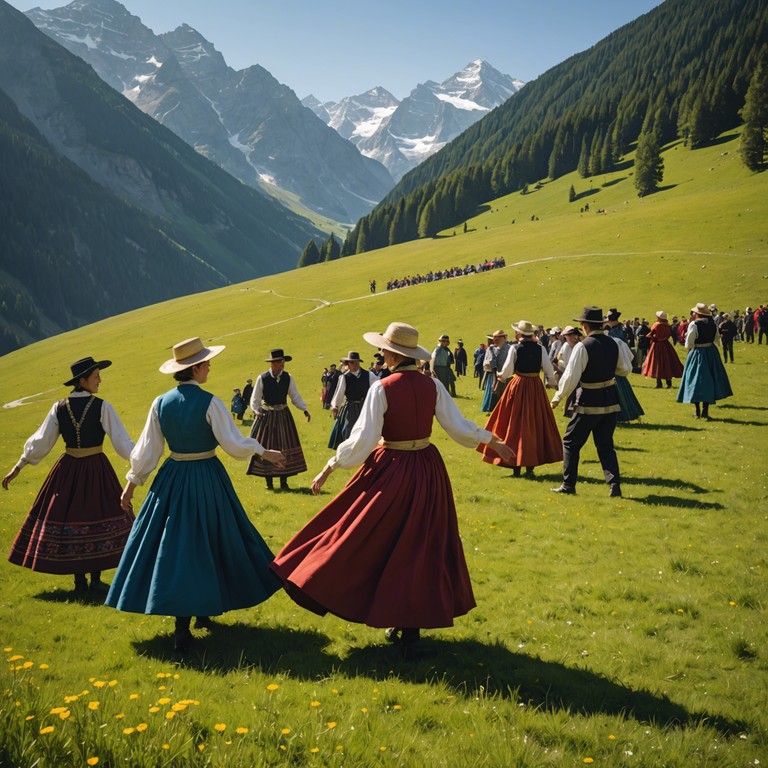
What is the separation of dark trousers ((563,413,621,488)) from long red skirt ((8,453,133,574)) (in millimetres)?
7256

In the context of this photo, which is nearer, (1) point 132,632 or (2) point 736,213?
(1) point 132,632

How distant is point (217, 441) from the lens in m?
6.51

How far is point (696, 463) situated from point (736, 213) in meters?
57.5

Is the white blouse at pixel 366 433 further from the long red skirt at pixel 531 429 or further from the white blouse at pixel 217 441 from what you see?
the long red skirt at pixel 531 429

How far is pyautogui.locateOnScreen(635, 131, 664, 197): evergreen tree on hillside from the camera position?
9469cm

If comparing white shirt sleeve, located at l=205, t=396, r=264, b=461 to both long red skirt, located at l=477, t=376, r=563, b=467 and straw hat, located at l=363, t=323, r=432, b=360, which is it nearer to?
straw hat, located at l=363, t=323, r=432, b=360

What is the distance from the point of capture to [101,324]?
100250mm

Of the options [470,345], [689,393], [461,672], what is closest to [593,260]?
[470,345]

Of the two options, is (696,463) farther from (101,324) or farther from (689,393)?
(101,324)

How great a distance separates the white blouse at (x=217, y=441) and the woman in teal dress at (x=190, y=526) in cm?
1

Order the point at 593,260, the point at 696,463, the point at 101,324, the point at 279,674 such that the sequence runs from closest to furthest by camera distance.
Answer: the point at 279,674 < the point at 696,463 < the point at 593,260 < the point at 101,324

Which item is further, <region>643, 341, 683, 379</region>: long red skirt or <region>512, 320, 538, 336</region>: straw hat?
<region>643, 341, 683, 379</region>: long red skirt

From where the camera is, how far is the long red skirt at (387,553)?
548 centimetres

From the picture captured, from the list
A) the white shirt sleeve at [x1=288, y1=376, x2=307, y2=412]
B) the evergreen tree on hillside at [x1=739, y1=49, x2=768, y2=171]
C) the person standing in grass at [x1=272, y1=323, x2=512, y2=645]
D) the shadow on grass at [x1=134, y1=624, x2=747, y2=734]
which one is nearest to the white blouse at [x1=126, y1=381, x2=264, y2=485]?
the person standing in grass at [x1=272, y1=323, x2=512, y2=645]
